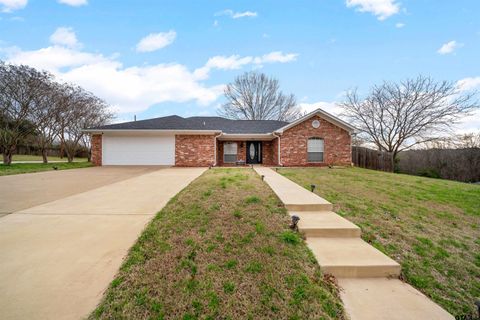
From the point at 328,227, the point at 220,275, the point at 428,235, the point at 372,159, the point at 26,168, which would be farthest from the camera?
the point at 372,159

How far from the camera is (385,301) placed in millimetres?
2041

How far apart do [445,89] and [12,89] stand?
99.4ft

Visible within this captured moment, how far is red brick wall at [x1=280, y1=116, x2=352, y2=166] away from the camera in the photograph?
13.8 meters

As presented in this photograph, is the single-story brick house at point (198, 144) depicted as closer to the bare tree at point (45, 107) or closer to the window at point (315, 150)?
the window at point (315, 150)

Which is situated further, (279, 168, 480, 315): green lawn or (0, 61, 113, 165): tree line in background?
(0, 61, 113, 165): tree line in background

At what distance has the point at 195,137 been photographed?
14016 mm

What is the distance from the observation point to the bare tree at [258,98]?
25.9 m

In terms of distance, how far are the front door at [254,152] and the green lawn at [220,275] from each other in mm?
12449

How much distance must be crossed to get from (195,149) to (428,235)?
40.8 feet

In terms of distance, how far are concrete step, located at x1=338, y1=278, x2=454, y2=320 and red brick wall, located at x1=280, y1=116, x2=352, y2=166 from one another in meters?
11.6

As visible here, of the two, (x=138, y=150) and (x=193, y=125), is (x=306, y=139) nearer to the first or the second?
(x=193, y=125)

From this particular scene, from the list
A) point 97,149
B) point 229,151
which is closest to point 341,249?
point 229,151

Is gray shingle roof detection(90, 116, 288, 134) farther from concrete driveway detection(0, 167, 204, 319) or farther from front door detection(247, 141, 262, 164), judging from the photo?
concrete driveway detection(0, 167, 204, 319)

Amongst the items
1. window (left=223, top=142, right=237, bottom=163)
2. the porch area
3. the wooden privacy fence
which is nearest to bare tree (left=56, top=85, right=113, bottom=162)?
the porch area
